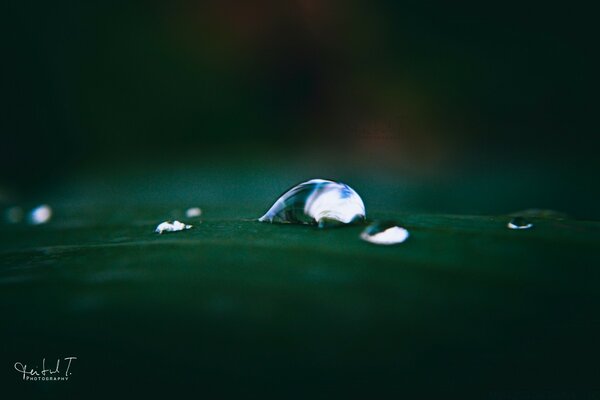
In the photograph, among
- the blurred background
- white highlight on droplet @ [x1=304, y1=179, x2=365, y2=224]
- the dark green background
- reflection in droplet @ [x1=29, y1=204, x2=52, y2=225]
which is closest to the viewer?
the dark green background

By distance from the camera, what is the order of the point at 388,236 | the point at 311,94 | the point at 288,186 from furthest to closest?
1. the point at 311,94
2. the point at 288,186
3. the point at 388,236

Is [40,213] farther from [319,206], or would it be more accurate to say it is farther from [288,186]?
[319,206]

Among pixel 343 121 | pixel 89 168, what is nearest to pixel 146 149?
pixel 89 168

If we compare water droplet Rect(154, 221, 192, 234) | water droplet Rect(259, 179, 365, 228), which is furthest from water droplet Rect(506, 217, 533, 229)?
water droplet Rect(154, 221, 192, 234)

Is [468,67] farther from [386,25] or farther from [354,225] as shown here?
[354,225]

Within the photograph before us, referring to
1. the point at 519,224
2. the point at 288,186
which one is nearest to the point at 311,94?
the point at 288,186

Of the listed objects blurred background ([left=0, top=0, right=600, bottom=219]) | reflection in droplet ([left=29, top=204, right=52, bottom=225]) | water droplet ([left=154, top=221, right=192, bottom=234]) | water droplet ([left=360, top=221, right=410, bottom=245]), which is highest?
blurred background ([left=0, top=0, right=600, bottom=219])
